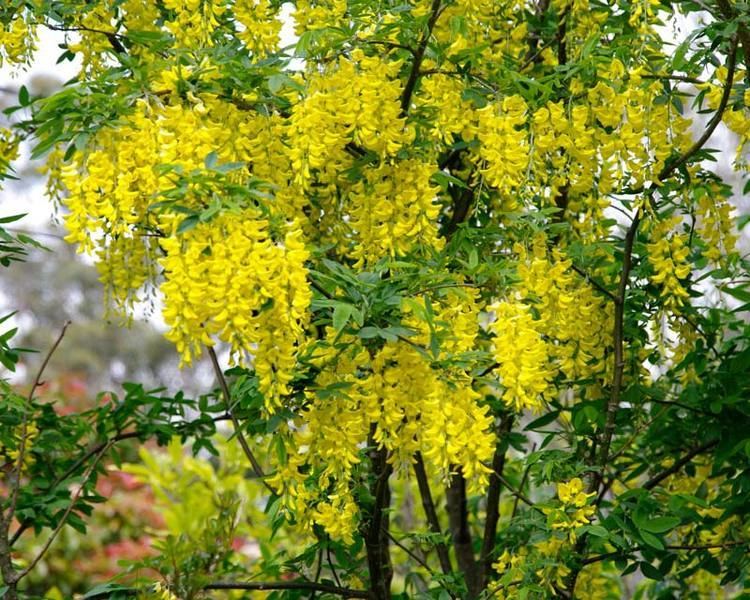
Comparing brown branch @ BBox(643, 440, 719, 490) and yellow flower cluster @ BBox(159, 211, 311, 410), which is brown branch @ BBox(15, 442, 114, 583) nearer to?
yellow flower cluster @ BBox(159, 211, 311, 410)

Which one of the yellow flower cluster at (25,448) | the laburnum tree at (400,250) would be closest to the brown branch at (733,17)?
the laburnum tree at (400,250)

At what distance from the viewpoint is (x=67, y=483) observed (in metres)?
3.62

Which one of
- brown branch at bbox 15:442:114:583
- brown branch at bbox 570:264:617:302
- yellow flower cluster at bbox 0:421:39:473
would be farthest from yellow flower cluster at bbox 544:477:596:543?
yellow flower cluster at bbox 0:421:39:473

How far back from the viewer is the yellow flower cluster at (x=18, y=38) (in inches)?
117

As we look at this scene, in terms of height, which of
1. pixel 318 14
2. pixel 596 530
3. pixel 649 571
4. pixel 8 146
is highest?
pixel 8 146

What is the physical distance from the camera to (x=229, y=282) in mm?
2037

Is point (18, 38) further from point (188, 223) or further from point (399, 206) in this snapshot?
point (188, 223)

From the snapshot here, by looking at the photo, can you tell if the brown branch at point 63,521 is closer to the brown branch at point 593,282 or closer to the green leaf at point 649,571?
the brown branch at point 593,282

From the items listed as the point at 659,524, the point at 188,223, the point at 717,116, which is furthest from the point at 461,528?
the point at 188,223

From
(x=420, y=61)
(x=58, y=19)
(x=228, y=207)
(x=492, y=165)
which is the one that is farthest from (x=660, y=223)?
(x=58, y=19)

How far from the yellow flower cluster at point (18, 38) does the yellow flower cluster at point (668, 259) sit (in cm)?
193

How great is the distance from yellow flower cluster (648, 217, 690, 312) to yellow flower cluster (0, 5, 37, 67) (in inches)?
75.9

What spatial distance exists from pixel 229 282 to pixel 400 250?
78cm

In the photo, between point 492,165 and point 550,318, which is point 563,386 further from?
point 492,165
